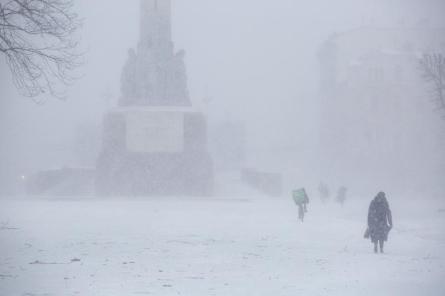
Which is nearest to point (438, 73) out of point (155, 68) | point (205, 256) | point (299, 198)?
point (299, 198)

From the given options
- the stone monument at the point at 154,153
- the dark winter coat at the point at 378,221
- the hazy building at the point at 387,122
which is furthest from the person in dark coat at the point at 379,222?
the hazy building at the point at 387,122

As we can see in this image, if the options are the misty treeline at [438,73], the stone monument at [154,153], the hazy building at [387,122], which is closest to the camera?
the misty treeline at [438,73]

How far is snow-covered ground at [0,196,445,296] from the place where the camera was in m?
9.35

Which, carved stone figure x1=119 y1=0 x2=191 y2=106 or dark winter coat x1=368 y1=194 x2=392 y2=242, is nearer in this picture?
dark winter coat x1=368 y1=194 x2=392 y2=242

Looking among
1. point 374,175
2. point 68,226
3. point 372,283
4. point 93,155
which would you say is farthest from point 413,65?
point 372,283

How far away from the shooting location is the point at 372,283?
32.3 feet

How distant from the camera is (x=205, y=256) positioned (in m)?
12.3

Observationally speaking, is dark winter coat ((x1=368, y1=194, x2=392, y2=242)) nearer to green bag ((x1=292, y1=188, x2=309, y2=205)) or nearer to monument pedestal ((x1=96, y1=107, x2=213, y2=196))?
green bag ((x1=292, y1=188, x2=309, y2=205))

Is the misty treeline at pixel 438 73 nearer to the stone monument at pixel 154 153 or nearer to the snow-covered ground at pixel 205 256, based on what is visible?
the snow-covered ground at pixel 205 256

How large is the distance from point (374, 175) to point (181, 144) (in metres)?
A: 26.3

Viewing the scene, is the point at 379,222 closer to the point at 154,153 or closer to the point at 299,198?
the point at 299,198

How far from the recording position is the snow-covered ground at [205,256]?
9.35 metres

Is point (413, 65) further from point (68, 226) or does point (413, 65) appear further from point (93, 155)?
point (68, 226)

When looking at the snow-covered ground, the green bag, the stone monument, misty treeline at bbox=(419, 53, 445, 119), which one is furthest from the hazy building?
the snow-covered ground
